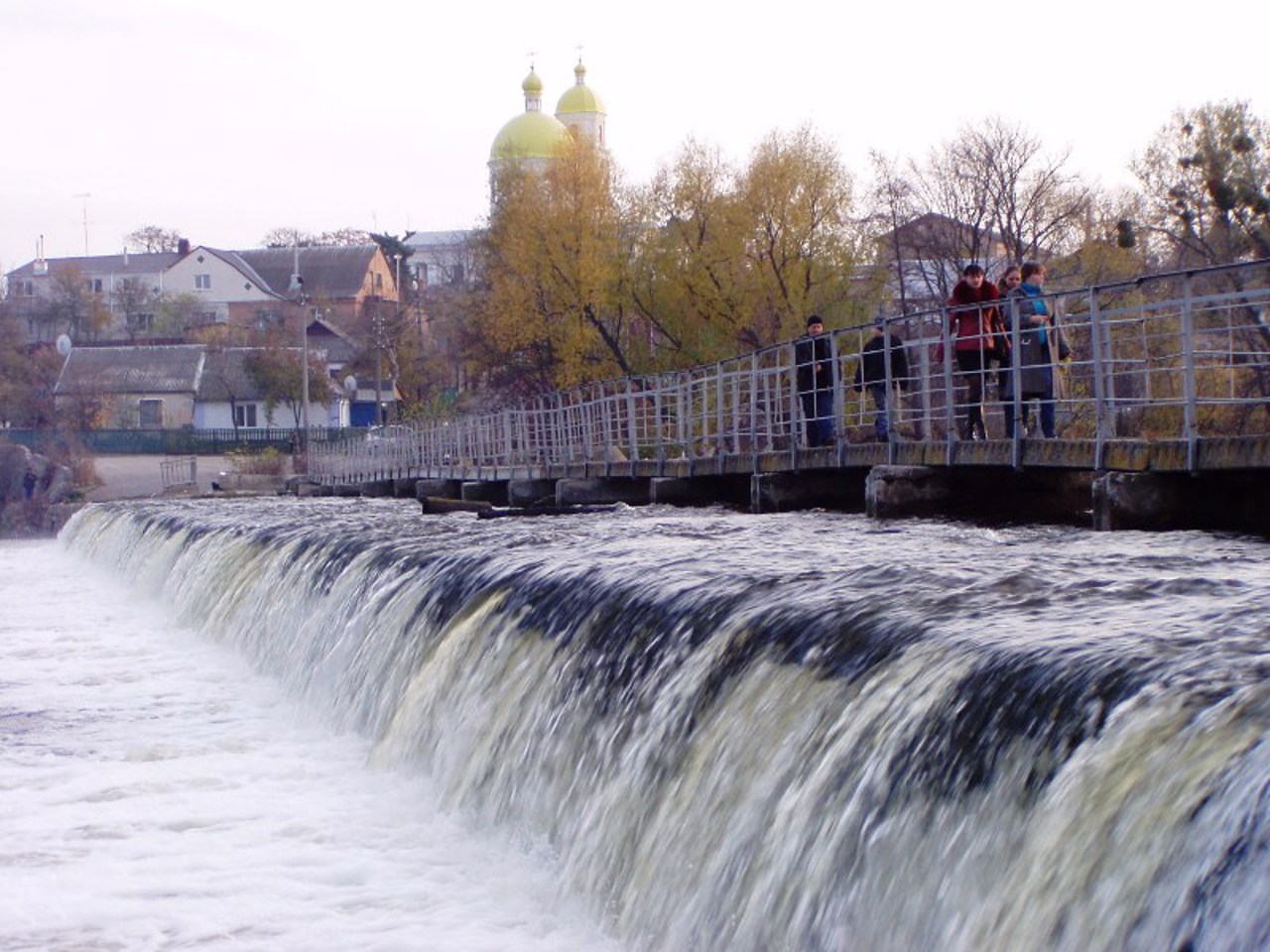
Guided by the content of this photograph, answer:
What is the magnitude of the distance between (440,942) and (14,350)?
104 meters

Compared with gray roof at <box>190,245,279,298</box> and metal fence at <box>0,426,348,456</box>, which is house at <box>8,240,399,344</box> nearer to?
gray roof at <box>190,245,279,298</box>

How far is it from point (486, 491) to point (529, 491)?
4359 millimetres

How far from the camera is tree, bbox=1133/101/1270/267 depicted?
4553cm

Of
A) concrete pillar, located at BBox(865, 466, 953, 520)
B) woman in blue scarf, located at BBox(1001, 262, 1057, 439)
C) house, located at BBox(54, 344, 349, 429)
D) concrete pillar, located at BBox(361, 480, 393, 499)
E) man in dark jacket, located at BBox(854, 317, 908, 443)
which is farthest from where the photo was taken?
house, located at BBox(54, 344, 349, 429)

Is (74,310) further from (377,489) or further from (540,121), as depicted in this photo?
(377,489)

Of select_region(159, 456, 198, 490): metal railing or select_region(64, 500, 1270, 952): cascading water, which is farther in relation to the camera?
select_region(159, 456, 198, 490): metal railing

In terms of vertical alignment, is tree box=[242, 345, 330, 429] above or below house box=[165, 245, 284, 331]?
below

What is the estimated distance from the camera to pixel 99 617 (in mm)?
19672

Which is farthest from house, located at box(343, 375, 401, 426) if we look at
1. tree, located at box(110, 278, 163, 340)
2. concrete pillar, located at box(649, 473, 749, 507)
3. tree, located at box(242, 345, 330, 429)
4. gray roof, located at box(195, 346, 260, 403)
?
concrete pillar, located at box(649, 473, 749, 507)

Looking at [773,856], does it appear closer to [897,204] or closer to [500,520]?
[500,520]

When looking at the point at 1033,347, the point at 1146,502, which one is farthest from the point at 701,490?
the point at 1146,502

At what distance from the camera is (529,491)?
33.1m

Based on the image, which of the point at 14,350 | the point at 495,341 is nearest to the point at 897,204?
the point at 495,341

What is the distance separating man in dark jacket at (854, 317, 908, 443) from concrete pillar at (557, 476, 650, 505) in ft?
21.1
